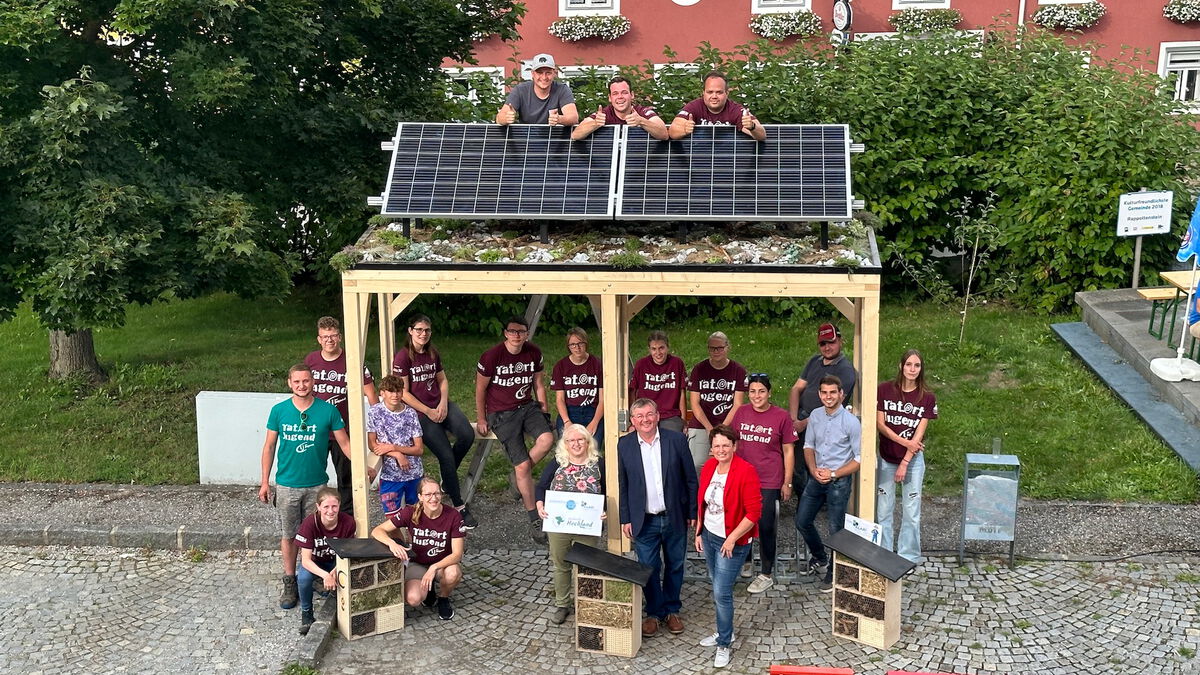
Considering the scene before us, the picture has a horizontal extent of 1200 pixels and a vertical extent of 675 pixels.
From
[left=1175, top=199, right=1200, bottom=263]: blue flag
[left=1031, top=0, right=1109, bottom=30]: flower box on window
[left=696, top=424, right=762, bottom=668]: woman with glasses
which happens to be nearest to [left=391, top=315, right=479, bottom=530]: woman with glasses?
[left=696, top=424, right=762, bottom=668]: woman with glasses

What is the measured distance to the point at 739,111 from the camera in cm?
964

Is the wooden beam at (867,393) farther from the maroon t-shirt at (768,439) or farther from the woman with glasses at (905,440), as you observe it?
the maroon t-shirt at (768,439)

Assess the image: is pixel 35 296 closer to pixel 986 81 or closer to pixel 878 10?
pixel 986 81

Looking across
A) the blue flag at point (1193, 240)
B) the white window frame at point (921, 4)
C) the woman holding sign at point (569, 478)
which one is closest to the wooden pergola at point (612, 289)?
the woman holding sign at point (569, 478)

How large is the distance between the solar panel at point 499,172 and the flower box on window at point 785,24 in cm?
1567

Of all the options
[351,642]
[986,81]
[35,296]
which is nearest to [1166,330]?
[986,81]

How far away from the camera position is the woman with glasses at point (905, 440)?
8.80m

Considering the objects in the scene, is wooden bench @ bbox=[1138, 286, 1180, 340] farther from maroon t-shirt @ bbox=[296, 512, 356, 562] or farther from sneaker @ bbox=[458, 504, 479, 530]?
maroon t-shirt @ bbox=[296, 512, 356, 562]

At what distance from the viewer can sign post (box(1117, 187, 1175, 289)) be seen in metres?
14.2

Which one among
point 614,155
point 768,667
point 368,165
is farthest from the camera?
point 368,165

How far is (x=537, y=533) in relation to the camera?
9906mm

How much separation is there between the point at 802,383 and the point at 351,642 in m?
3.89

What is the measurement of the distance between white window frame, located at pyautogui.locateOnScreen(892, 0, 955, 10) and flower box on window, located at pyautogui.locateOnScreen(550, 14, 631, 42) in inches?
213

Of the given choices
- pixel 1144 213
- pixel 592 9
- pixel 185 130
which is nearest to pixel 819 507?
pixel 185 130
